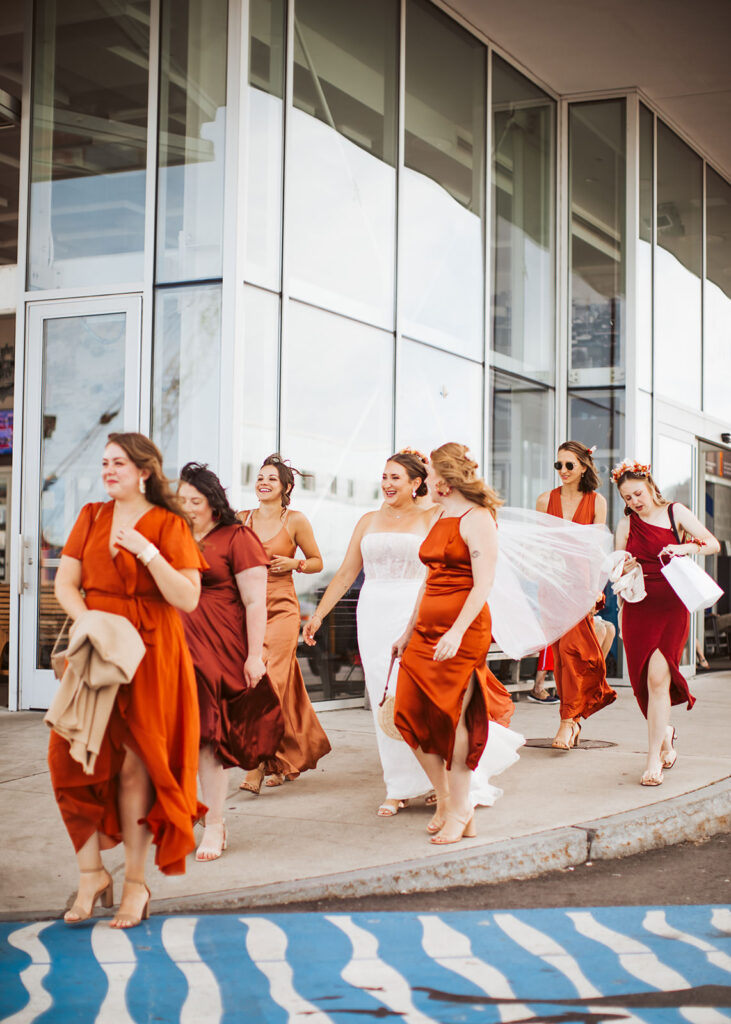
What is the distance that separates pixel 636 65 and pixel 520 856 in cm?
1031

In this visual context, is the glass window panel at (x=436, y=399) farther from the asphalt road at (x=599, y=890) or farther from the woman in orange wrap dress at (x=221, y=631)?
the asphalt road at (x=599, y=890)

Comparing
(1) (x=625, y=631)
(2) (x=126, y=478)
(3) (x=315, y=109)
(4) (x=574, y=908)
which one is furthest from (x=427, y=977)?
(3) (x=315, y=109)

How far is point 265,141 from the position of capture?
9773mm

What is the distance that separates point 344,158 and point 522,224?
350 centimetres

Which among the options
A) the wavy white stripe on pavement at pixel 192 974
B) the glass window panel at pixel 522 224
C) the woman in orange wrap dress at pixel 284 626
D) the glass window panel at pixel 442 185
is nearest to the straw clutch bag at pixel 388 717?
the woman in orange wrap dress at pixel 284 626

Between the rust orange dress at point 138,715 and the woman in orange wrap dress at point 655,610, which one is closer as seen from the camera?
the rust orange dress at point 138,715

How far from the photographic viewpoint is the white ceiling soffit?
1191cm

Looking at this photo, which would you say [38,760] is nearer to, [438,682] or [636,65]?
[438,682]

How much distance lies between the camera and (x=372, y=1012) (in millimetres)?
3744

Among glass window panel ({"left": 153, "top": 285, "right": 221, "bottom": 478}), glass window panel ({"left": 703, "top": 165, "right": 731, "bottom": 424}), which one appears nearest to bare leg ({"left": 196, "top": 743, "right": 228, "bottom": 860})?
glass window panel ({"left": 153, "top": 285, "right": 221, "bottom": 478})

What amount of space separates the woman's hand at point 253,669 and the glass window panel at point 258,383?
3.82m

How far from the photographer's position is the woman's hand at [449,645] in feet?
18.4

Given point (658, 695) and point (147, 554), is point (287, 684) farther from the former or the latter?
point (147, 554)

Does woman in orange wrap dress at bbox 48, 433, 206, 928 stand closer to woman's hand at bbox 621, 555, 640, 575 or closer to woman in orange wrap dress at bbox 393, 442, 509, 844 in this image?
woman in orange wrap dress at bbox 393, 442, 509, 844
